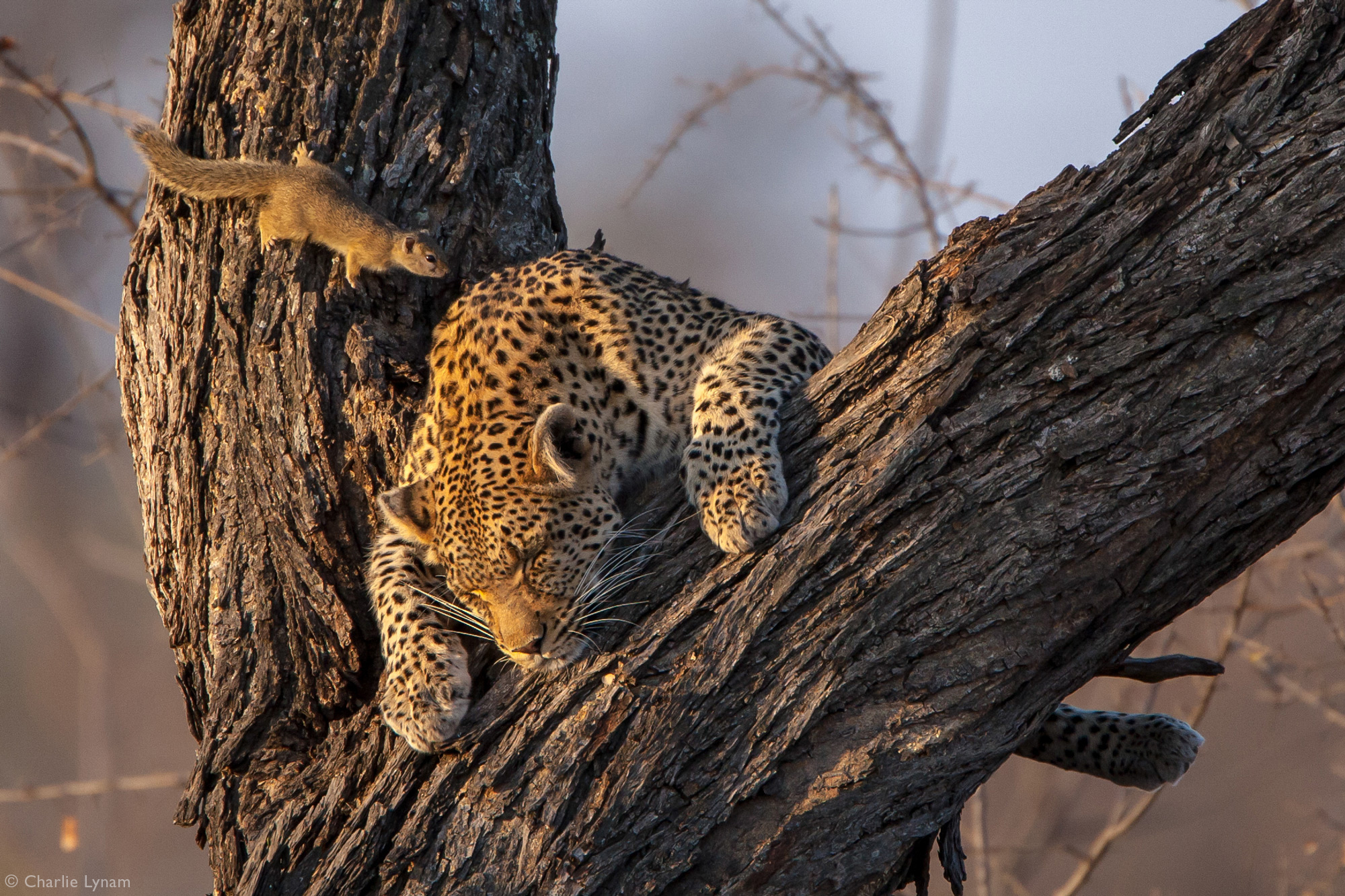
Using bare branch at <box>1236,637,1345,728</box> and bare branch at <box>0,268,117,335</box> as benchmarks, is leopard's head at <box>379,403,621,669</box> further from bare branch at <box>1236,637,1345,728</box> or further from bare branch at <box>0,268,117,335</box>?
bare branch at <box>1236,637,1345,728</box>

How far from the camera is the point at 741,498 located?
13.9 ft

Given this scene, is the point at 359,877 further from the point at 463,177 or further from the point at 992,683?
the point at 463,177

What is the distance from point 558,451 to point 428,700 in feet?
4.18

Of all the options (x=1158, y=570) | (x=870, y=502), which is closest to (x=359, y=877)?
(x=870, y=502)

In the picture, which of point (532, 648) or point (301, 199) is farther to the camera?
point (301, 199)

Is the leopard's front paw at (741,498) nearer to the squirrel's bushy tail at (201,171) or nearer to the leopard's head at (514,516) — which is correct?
the leopard's head at (514,516)

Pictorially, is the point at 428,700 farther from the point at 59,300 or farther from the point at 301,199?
the point at 59,300

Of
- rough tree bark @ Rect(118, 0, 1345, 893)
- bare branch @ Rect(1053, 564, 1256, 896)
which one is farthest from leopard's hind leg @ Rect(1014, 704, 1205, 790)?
rough tree bark @ Rect(118, 0, 1345, 893)

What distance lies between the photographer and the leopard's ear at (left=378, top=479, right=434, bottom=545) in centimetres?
509

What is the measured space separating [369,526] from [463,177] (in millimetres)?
1761

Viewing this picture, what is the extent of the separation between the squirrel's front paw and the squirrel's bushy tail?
2290 millimetres

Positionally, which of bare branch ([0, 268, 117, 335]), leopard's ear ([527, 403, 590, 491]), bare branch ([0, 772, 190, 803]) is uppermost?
bare branch ([0, 268, 117, 335])
